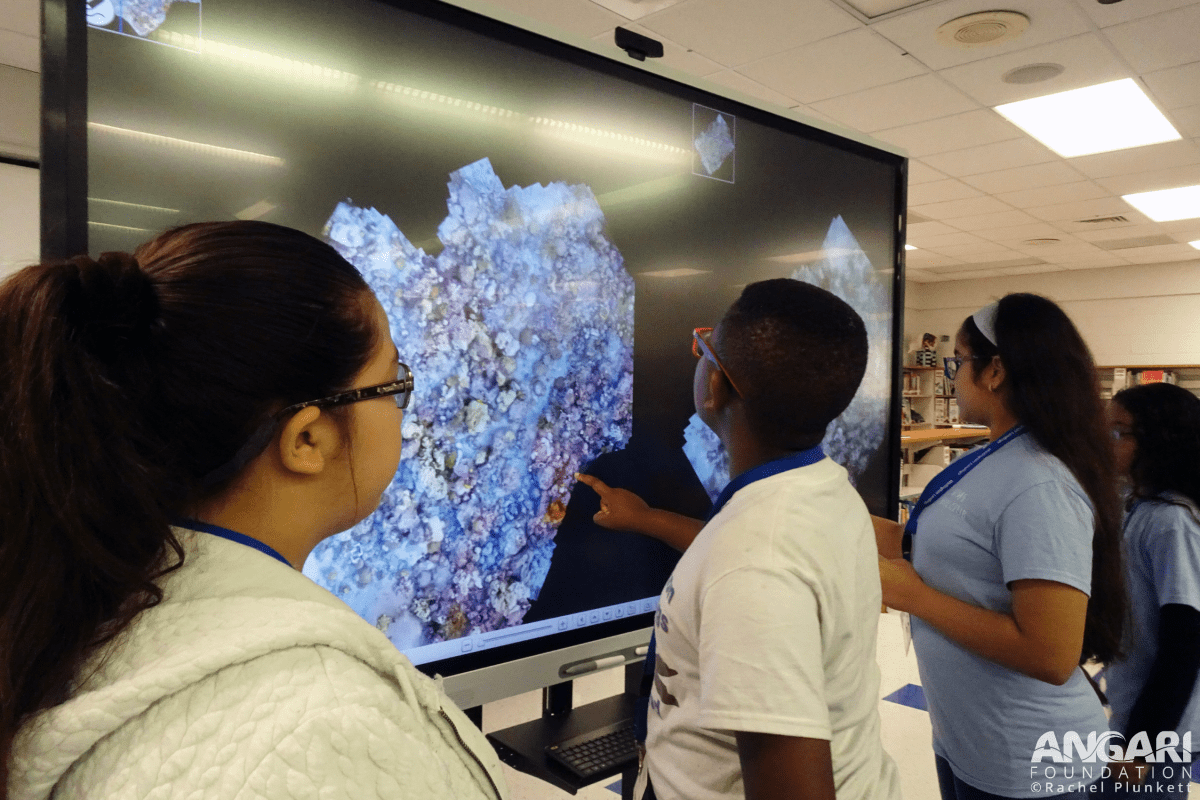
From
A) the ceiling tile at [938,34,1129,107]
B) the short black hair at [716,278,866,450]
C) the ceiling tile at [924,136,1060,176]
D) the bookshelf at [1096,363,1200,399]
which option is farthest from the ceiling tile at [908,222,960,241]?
the short black hair at [716,278,866,450]

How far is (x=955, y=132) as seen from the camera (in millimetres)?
4824

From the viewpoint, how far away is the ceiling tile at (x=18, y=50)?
142 inches

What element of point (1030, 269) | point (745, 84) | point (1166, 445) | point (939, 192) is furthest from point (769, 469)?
point (1030, 269)

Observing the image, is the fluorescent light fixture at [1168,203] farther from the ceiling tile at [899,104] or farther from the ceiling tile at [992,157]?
the ceiling tile at [899,104]

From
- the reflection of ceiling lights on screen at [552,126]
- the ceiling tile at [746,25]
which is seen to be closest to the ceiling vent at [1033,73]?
the ceiling tile at [746,25]

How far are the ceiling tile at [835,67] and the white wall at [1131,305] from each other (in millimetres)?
6928

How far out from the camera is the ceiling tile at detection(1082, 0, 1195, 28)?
3152mm

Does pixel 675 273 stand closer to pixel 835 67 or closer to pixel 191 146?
pixel 191 146

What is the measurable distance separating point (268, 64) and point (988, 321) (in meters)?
1.38

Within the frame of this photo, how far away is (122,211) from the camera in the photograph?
0.80 m

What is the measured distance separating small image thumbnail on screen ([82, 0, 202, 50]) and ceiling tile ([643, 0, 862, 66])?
2880 mm

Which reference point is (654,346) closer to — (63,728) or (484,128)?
(484,128)

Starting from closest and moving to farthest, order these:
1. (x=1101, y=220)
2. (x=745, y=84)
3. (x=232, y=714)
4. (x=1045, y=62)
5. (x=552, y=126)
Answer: (x=232, y=714), (x=552, y=126), (x=1045, y=62), (x=745, y=84), (x=1101, y=220)

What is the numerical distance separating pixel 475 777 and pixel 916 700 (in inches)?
135
